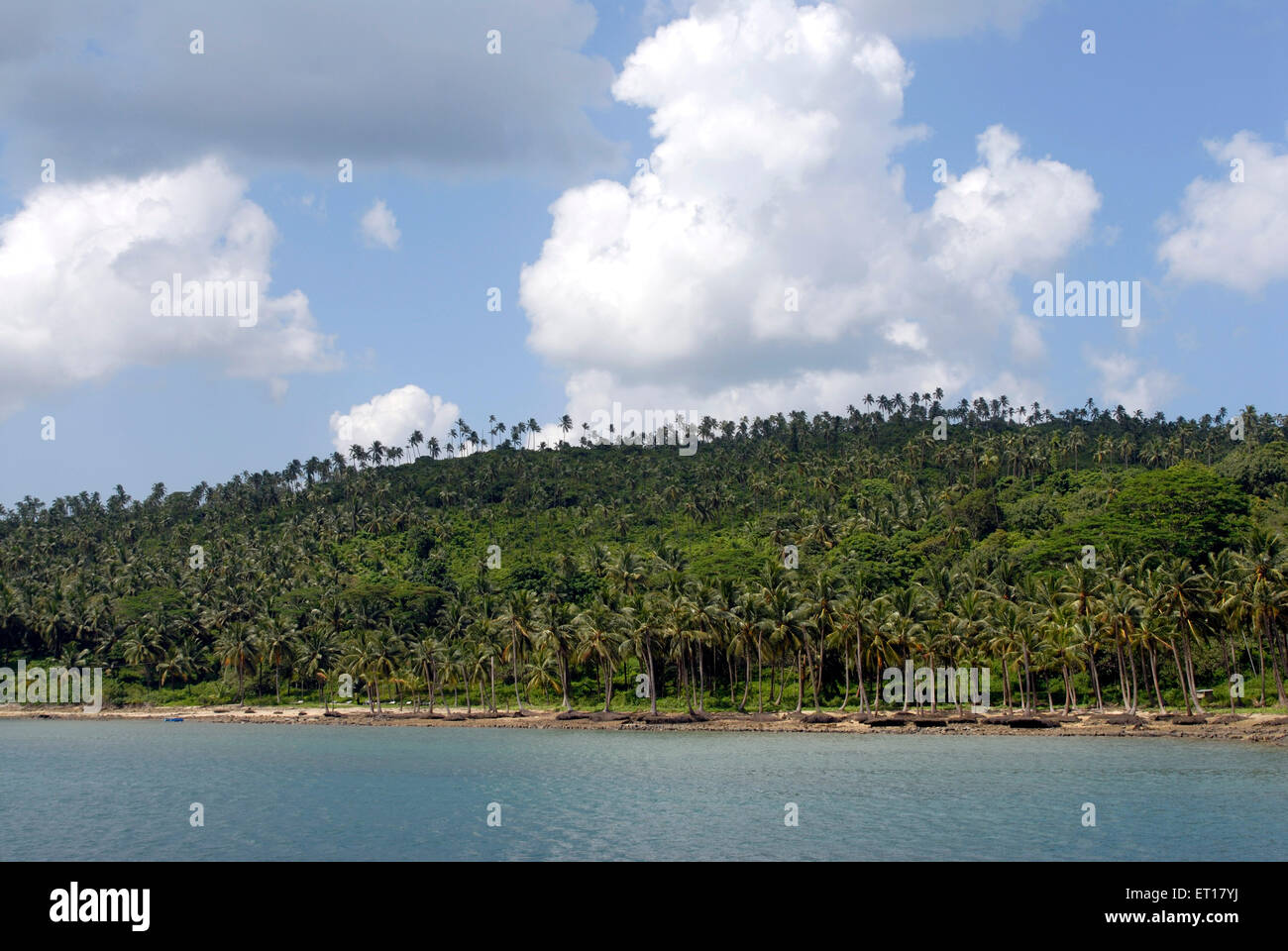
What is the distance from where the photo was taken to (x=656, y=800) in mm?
47750

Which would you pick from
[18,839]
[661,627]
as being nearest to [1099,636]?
[661,627]

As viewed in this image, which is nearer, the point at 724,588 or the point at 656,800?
the point at 656,800

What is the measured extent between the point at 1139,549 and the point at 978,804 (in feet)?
263

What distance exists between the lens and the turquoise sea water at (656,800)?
37.4 m

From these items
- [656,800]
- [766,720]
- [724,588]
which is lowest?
[766,720]

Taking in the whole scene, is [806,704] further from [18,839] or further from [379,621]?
[18,839]

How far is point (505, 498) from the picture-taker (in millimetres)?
195000
